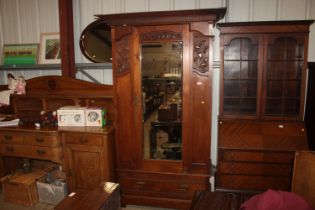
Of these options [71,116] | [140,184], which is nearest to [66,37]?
[71,116]

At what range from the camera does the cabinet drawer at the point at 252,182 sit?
233cm

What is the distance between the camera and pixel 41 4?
302 centimetres

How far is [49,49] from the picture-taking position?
3.03 metres

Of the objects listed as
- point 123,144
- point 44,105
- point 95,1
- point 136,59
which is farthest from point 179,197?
point 95,1

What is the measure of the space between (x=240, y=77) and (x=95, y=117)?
5.37ft

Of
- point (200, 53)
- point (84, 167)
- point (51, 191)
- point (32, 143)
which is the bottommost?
point (51, 191)

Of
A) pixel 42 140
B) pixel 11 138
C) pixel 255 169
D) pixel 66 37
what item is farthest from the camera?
pixel 66 37

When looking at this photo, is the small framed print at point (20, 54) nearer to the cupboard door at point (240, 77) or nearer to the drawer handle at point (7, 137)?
the drawer handle at point (7, 137)

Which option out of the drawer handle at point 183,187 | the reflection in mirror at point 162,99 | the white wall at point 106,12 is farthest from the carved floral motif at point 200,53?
the drawer handle at point 183,187

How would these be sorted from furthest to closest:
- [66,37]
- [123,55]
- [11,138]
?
[66,37]
[11,138]
[123,55]

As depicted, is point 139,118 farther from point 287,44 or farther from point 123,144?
point 287,44

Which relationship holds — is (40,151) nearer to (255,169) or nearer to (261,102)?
(255,169)

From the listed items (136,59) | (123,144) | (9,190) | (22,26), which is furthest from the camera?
(22,26)

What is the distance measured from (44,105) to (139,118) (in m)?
1.28
